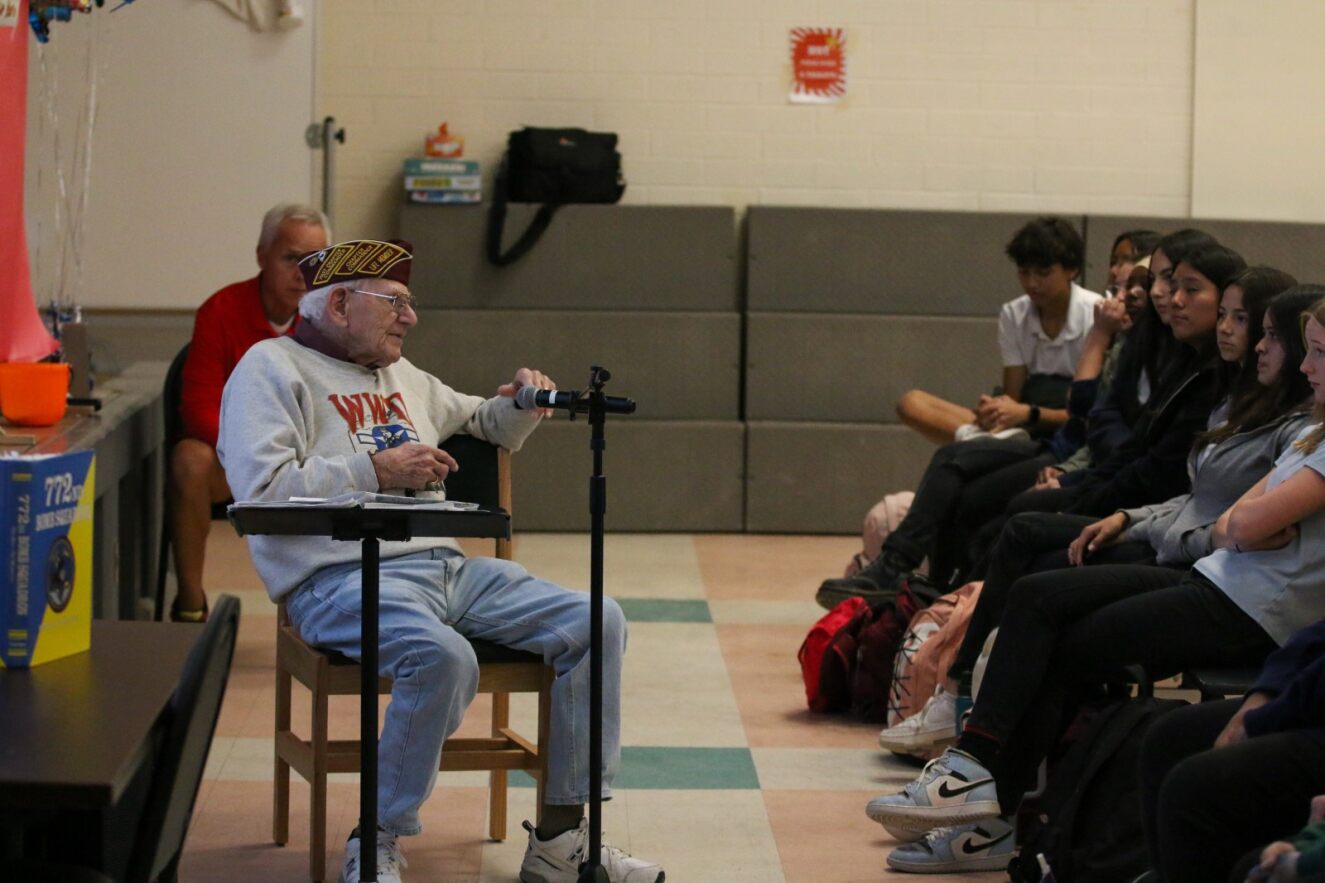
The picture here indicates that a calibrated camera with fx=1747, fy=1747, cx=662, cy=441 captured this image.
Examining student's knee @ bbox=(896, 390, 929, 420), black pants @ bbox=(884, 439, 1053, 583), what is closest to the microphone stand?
black pants @ bbox=(884, 439, 1053, 583)

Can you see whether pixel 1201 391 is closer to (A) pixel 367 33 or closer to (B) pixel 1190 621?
(B) pixel 1190 621

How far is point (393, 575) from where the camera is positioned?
308cm

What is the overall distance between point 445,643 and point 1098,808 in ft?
3.59

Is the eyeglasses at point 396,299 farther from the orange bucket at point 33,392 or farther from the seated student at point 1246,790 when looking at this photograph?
the seated student at point 1246,790

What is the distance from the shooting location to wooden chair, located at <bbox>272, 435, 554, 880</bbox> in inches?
116

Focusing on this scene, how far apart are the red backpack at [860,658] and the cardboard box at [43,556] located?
7.80 feet

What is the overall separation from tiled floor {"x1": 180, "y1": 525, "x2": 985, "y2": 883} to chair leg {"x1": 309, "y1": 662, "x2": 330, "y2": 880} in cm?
11

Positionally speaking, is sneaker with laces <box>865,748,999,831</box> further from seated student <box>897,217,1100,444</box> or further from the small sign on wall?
the small sign on wall

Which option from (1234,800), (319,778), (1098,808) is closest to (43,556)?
(319,778)

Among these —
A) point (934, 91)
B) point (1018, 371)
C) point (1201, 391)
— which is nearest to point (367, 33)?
point (934, 91)

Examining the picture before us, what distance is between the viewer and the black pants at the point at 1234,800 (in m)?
2.29

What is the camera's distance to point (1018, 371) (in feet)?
18.0

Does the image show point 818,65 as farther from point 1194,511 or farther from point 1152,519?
point 1194,511

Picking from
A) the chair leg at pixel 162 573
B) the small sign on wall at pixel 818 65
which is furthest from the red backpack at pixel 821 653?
the small sign on wall at pixel 818 65
